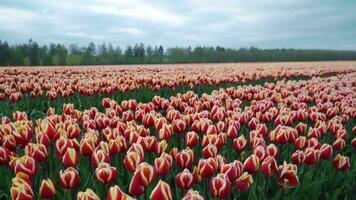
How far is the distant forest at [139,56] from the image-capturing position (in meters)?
71.7

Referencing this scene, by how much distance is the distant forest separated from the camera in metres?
71.7

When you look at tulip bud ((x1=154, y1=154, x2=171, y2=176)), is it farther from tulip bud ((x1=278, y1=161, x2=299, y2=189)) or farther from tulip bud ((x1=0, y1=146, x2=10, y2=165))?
tulip bud ((x1=0, y1=146, x2=10, y2=165))

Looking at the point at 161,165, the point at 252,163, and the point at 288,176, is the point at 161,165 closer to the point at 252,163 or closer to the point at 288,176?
the point at 252,163

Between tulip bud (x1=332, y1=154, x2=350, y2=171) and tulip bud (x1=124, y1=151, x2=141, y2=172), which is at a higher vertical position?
tulip bud (x1=124, y1=151, x2=141, y2=172)

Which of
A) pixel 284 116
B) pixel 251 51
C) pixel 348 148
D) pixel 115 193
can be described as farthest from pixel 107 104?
pixel 251 51

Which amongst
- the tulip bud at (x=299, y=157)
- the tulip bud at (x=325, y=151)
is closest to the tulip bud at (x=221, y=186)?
the tulip bud at (x=299, y=157)

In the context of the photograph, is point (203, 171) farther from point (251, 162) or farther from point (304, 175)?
point (304, 175)

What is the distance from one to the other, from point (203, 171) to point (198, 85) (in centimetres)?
1107

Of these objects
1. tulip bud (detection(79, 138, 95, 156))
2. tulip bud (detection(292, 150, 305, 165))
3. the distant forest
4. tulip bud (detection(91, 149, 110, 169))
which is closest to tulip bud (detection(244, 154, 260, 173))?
tulip bud (detection(292, 150, 305, 165))

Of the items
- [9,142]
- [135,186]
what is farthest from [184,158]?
[9,142]

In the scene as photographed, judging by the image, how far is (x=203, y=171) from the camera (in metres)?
3.21

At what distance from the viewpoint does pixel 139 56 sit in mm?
83125

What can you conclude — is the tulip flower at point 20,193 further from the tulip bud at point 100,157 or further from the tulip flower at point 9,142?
the tulip flower at point 9,142

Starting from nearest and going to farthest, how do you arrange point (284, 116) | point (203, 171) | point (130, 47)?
point (203, 171) < point (284, 116) < point (130, 47)
